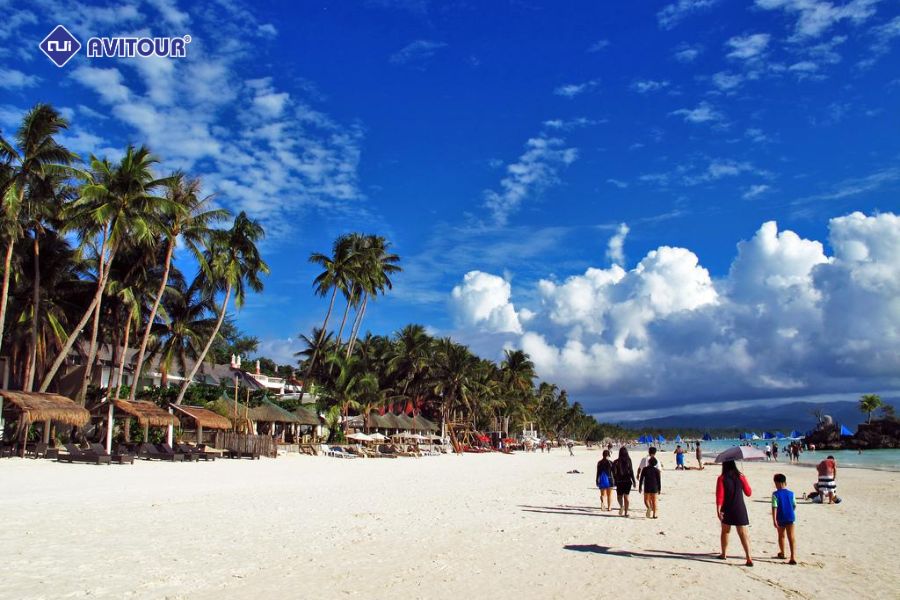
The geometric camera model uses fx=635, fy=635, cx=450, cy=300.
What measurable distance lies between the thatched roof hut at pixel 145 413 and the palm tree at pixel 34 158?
559 cm

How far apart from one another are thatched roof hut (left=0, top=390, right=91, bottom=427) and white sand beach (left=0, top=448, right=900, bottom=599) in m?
8.45

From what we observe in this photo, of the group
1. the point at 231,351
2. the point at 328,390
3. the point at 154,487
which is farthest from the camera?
the point at 231,351

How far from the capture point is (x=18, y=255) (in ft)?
95.1

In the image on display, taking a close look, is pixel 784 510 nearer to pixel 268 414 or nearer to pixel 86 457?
pixel 86 457

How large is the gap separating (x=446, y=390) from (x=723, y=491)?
54867mm

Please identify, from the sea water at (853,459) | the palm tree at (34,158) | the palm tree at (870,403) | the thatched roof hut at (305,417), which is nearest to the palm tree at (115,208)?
the palm tree at (34,158)

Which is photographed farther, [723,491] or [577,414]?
[577,414]

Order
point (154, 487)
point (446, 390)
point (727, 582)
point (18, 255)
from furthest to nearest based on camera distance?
point (446, 390) → point (18, 255) → point (154, 487) → point (727, 582)

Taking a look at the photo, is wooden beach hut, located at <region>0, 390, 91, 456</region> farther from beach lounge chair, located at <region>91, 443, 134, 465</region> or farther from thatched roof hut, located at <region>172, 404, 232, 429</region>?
thatched roof hut, located at <region>172, 404, 232, 429</region>

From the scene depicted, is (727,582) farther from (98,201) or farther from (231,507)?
(98,201)

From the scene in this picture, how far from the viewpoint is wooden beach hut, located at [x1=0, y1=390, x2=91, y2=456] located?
24.0 metres

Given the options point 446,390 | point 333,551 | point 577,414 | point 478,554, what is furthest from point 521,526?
point 577,414

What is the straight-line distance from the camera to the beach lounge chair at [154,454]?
2611 cm

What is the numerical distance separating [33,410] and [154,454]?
4.72 m
